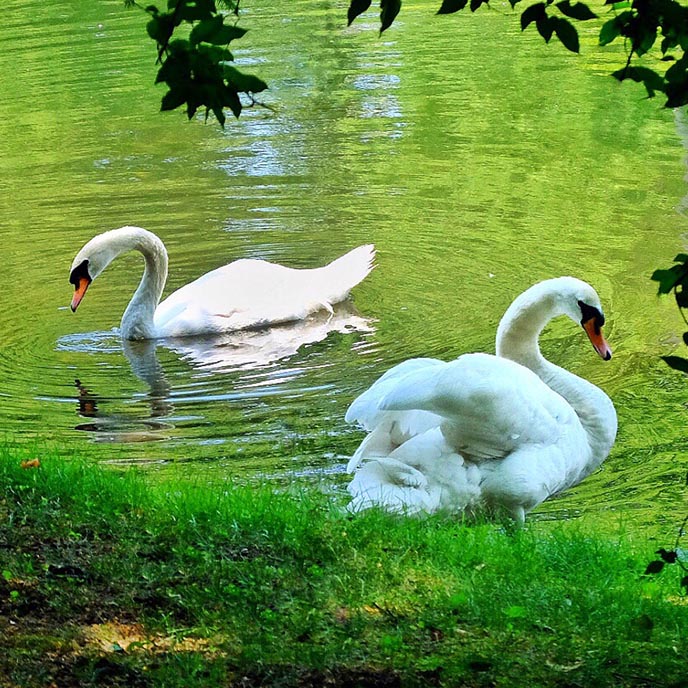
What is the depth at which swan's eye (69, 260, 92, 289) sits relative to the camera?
32.7 ft

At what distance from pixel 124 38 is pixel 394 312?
1426 cm

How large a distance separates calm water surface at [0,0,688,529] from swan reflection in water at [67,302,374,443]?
0.08ft

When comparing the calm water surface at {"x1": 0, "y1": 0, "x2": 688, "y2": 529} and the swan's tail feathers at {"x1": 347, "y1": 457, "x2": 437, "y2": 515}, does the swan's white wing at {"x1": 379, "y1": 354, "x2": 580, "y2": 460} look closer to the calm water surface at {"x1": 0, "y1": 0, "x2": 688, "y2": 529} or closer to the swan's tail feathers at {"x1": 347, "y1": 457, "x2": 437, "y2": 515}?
the swan's tail feathers at {"x1": 347, "y1": 457, "x2": 437, "y2": 515}

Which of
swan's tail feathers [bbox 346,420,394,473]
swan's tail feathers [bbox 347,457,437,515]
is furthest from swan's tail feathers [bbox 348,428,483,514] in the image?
swan's tail feathers [bbox 346,420,394,473]

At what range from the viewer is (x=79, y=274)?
32.9 ft

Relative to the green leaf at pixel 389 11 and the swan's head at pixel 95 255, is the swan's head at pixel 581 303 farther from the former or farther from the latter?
the swan's head at pixel 95 255

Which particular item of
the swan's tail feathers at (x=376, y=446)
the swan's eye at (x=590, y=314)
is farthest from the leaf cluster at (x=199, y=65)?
the swan's eye at (x=590, y=314)

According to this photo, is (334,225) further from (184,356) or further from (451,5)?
(451,5)

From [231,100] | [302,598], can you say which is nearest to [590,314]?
[302,598]

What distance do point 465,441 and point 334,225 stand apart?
635 cm

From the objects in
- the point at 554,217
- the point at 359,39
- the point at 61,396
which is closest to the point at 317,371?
the point at 61,396

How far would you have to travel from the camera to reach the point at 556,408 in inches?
245

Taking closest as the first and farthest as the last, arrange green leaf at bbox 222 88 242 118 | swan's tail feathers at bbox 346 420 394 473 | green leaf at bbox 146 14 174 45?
green leaf at bbox 146 14 174 45 < green leaf at bbox 222 88 242 118 < swan's tail feathers at bbox 346 420 394 473

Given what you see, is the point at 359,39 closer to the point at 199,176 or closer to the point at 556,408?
the point at 199,176
